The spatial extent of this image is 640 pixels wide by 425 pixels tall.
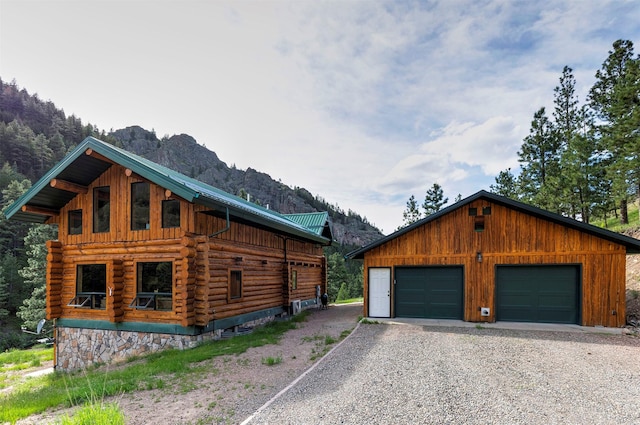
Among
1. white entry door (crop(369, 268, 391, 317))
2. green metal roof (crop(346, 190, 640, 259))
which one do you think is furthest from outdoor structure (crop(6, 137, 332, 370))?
green metal roof (crop(346, 190, 640, 259))

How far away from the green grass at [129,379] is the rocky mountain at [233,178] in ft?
265

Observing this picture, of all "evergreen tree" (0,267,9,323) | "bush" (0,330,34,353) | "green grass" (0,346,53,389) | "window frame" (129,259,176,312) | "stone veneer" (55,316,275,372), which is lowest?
"bush" (0,330,34,353)

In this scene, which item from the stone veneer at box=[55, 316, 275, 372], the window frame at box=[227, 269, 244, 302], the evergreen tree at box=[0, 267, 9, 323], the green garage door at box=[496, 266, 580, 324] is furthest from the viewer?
the evergreen tree at box=[0, 267, 9, 323]

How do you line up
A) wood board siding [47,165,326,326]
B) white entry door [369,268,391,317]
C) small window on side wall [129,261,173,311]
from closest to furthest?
1. wood board siding [47,165,326,326]
2. small window on side wall [129,261,173,311]
3. white entry door [369,268,391,317]

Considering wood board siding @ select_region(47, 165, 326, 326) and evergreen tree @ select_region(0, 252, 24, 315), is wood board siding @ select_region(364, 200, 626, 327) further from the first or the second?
evergreen tree @ select_region(0, 252, 24, 315)

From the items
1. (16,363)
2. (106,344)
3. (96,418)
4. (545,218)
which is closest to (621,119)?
(545,218)

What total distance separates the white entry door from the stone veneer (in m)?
6.03

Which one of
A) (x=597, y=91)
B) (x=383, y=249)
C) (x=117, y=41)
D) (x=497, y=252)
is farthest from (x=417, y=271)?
(x=597, y=91)

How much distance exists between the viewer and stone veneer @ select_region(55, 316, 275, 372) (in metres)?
10.5

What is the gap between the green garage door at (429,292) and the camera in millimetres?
12688

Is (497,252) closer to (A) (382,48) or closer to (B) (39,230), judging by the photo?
(A) (382,48)

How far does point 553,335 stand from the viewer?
10.2m

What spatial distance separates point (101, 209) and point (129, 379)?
290 inches

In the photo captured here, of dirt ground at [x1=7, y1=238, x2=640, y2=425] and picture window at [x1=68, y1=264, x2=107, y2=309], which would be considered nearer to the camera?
dirt ground at [x1=7, y1=238, x2=640, y2=425]
